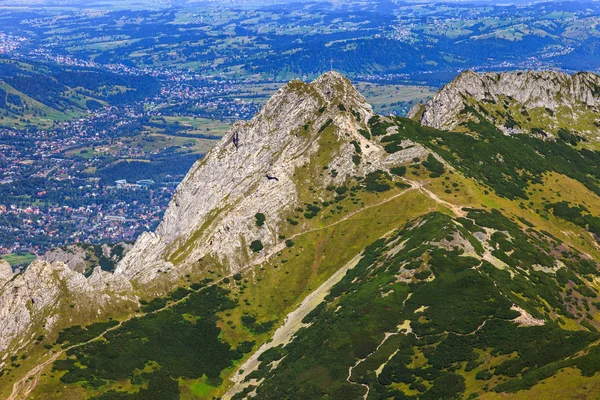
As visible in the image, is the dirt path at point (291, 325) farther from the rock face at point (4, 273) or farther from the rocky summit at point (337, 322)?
the rock face at point (4, 273)

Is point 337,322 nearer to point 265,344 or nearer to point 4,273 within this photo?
point 265,344

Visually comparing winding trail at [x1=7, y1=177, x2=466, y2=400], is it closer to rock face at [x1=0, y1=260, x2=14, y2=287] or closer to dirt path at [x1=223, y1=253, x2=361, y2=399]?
dirt path at [x1=223, y1=253, x2=361, y2=399]

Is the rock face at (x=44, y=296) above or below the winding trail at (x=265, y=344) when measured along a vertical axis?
above

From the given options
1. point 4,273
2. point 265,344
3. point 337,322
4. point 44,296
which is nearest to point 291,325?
point 265,344

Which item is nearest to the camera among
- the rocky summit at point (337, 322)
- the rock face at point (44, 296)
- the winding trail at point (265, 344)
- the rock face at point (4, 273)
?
the rocky summit at point (337, 322)

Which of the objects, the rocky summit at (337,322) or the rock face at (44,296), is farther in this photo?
the rock face at (44,296)

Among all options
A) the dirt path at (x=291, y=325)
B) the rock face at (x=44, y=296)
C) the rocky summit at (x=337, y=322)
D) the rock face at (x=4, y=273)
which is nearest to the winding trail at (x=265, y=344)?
the dirt path at (x=291, y=325)

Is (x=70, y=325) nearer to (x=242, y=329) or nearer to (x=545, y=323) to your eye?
(x=242, y=329)

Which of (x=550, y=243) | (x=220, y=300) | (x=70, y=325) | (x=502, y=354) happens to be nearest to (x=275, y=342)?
(x=220, y=300)

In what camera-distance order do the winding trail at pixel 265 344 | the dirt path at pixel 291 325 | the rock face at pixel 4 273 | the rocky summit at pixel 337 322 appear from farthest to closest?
the rock face at pixel 4 273
the dirt path at pixel 291 325
the winding trail at pixel 265 344
the rocky summit at pixel 337 322
